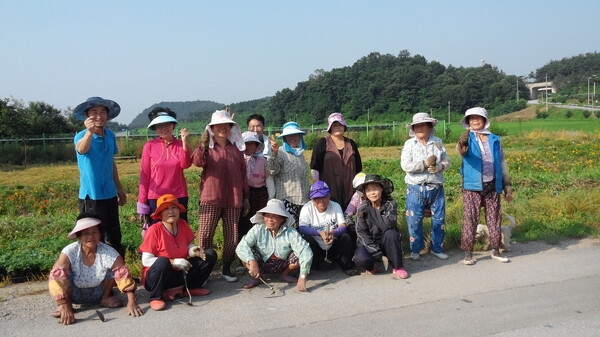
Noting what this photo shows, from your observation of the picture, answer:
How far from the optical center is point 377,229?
550 centimetres

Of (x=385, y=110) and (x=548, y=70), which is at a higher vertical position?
(x=548, y=70)

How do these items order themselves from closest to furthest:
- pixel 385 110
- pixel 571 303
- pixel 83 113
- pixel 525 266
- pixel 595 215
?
1. pixel 571 303
2. pixel 83 113
3. pixel 525 266
4. pixel 595 215
5. pixel 385 110

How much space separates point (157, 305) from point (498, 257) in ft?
12.1

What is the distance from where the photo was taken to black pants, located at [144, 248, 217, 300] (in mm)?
4453

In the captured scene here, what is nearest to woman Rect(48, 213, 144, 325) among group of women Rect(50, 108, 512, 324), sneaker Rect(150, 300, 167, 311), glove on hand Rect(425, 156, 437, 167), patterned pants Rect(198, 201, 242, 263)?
group of women Rect(50, 108, 512, 324)

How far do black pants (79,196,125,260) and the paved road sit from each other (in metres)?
0.64

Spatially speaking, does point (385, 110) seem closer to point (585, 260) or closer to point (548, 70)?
point (548, 70)

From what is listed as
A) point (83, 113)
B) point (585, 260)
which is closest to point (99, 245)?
point (83, 113)

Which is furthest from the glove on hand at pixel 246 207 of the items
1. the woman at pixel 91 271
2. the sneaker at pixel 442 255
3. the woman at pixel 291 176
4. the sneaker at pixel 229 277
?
the sneaker at pixel 442 255

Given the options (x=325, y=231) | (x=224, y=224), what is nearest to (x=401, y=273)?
(x=325, y=231)

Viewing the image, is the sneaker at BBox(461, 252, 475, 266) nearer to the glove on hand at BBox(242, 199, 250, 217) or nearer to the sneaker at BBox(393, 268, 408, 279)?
the sneaker at BBox(393, 268, 408, 279)

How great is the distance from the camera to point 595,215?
7.45m

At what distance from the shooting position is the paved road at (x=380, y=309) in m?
3.88

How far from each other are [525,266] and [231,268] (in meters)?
A: 3.15
